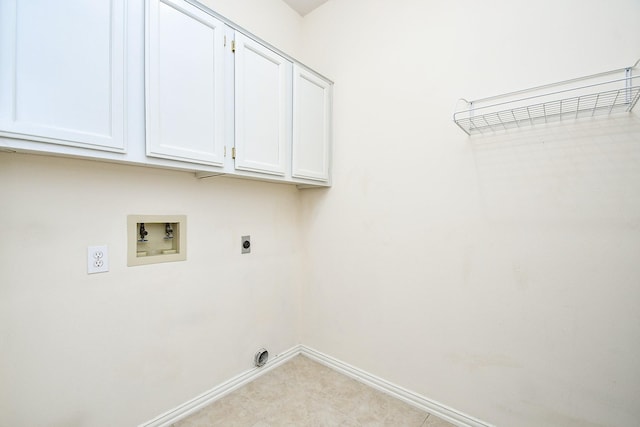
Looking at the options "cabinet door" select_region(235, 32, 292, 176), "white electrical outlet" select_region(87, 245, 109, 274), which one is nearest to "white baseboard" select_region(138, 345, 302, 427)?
"white electrical outlet" select_region(87, 245, 109, 274)

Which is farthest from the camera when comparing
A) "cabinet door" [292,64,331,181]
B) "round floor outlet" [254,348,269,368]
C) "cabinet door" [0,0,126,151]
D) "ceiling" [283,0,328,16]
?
"ceiling" [283,0,328,16]

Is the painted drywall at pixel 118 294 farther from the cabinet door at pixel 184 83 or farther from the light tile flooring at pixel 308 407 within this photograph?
the cabinet door at pixel 184 83

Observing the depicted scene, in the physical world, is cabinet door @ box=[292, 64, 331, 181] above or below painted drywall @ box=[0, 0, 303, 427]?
above

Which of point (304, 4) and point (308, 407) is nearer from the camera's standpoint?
point (308, 407)

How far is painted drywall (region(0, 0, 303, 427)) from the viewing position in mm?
1206

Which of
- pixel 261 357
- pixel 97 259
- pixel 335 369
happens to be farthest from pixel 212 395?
pixel 97 259

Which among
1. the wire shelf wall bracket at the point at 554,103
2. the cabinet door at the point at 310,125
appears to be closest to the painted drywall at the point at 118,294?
the cabinet door at the point at 310,125

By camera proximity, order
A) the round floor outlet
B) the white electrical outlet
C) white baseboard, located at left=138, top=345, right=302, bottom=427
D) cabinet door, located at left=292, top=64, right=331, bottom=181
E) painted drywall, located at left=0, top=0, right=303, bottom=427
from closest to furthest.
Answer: painted drywall, located at left=0, top=0, right=303, bottom=427 < the white electrical outlet < white baseboard, located at left=138, top=345, right=302, bottom=427 < cabinet door, located at left=292, top=64, right=331, bottom=181 < the round floor outlet

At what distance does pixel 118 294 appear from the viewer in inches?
57.1

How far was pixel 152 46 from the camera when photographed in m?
1.30

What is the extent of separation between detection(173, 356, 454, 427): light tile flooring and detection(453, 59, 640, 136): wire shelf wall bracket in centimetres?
169

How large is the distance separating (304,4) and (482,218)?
211cm

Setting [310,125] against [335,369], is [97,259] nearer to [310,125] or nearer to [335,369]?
[310,125]

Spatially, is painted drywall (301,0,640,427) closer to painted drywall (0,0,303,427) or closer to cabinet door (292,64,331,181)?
cabinet door (292,64,331,181)
